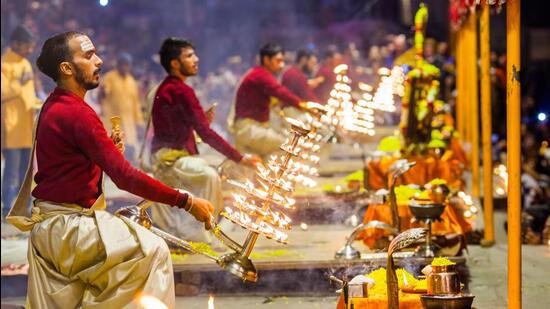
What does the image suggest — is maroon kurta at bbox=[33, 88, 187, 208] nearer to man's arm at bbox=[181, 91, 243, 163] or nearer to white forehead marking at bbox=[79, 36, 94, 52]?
white forehead marking at bbox=[79, 36, 94, 52]

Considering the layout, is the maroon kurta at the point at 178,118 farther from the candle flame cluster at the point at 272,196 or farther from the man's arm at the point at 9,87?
the man's arm at the point at 9,87

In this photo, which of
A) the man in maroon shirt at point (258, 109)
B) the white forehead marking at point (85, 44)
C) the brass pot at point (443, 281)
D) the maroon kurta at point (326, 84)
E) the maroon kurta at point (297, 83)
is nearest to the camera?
the brass pot at point (443, 281)

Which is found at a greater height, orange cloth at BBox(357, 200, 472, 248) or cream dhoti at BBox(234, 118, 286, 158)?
cream dhoti at BBox(234, 118, 286, 158)

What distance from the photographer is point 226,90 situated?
2888 cm

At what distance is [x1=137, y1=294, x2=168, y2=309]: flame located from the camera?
6766mm

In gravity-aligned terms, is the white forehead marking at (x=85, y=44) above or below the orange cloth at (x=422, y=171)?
above

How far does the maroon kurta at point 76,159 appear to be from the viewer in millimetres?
6777

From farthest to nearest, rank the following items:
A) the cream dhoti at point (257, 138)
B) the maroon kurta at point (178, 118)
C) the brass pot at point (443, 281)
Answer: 1. the cream dhoti at point (257, 138)
2. the maroon kurta at point (178, 118)
3. the brass pot at point (443, 281)

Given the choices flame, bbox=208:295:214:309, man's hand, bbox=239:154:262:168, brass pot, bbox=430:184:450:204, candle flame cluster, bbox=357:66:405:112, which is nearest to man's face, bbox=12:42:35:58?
candle flame cluster, bbox=357:66:405:112

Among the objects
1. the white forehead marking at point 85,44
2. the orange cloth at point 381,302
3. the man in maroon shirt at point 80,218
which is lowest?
the orange cloth at point 381,302

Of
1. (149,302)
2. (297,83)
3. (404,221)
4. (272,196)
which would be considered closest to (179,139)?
(404,221)

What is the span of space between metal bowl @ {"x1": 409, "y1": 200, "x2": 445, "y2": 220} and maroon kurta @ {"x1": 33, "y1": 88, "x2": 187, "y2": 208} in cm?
333

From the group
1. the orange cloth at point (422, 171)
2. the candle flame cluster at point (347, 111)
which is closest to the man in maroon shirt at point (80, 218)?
the candle flame cluster at point (347, 111)

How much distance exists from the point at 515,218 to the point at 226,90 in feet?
72.5
